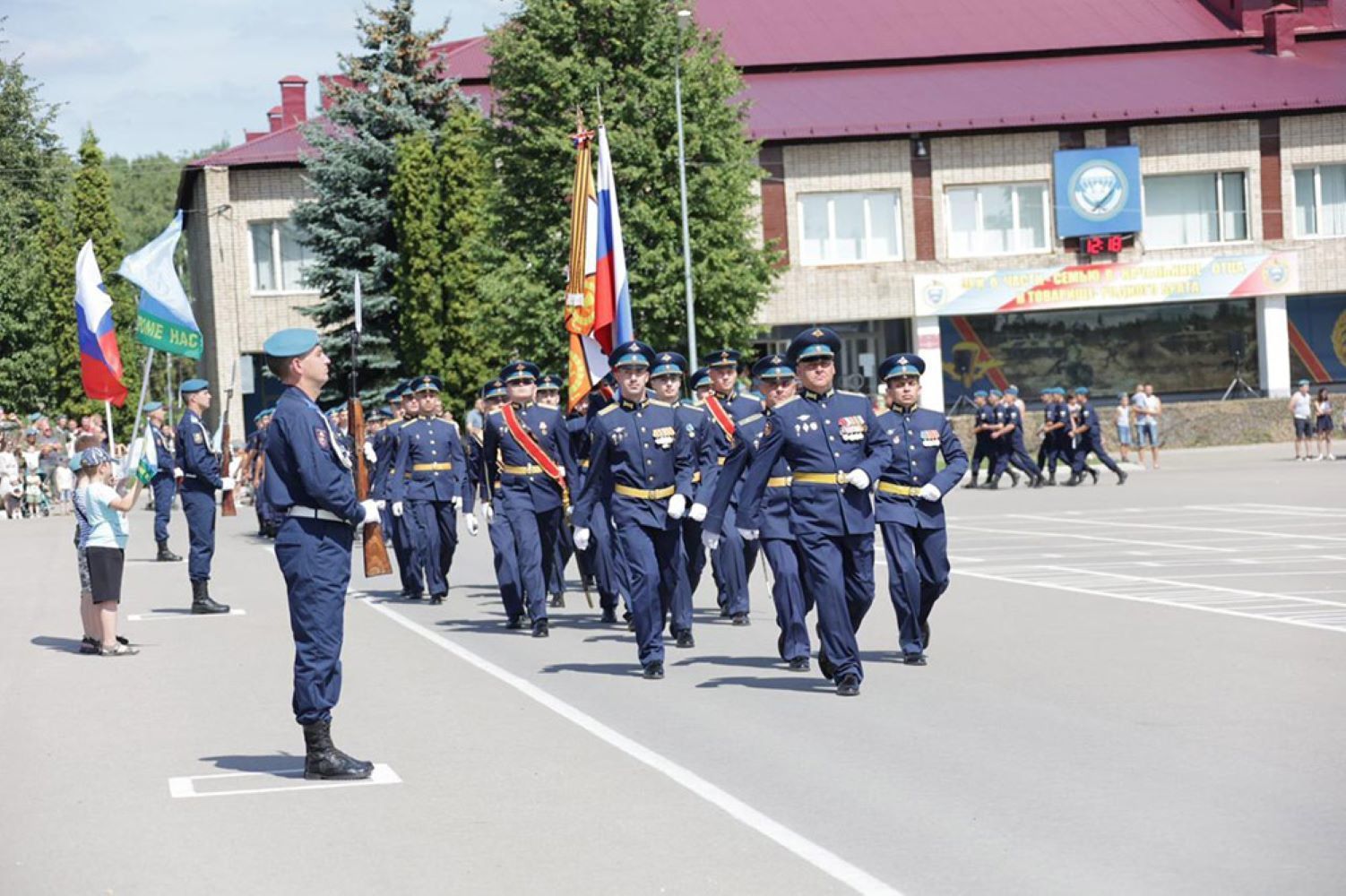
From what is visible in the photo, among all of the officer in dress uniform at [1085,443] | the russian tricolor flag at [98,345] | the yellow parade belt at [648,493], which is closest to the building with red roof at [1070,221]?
the officer in dress uniform at [1085,443]

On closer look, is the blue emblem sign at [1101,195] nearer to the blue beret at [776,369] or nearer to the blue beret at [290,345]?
the blue beret at [776,369]

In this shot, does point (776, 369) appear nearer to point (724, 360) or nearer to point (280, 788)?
point (724, 360)

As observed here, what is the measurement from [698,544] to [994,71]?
133 ft

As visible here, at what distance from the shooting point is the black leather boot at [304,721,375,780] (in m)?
8.74

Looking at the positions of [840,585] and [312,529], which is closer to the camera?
[312,529]

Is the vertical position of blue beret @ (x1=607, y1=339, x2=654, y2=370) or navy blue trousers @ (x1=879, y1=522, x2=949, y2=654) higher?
blue beret @ (x1=607, y1=339, x2=654, y2=370)

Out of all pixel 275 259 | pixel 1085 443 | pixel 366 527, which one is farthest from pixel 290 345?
pixel 275 259

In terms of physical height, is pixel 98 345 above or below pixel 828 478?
above

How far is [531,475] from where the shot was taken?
15062mm

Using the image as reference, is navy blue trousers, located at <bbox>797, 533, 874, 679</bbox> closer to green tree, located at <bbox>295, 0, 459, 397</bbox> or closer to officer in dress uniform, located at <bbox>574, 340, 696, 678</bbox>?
officer in dress uniform, located at <bbox>574, 340, 696, 678</bbox>

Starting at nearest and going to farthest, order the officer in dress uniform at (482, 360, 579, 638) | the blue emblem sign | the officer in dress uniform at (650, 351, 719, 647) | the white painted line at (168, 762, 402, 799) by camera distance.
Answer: the white painted line at (168, 762, 402, 799)
the officer in dress uniform at (650, 351, 719, 647)
the officer in dress uniform at (482, 360, 579, 638)
the blue emblem sign

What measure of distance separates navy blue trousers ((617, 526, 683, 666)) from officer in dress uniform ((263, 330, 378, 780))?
10.5ft

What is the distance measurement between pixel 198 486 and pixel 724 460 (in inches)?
211

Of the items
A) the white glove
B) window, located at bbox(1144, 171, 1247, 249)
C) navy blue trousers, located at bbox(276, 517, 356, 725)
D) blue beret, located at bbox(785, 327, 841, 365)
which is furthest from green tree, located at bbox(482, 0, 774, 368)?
navy blue trousers, located at bbox(276, 517, 356, 725)
